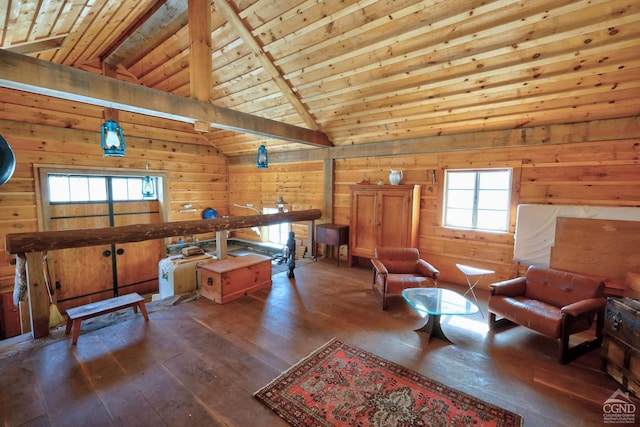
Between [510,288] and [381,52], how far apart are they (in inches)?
129

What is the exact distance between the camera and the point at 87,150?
5.17 metres

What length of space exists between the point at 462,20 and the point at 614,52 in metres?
1.48

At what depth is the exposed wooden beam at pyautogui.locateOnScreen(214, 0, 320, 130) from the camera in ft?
11.7

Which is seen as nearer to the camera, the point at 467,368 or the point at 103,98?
the point at 467,368

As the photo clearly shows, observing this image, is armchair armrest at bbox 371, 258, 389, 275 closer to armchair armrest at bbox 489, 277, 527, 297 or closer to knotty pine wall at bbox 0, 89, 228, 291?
armchair armrest at bbox 489, 277, 527, 297

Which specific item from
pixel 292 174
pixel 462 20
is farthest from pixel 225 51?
pixel 462 20

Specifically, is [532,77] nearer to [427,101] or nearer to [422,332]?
[427,101]

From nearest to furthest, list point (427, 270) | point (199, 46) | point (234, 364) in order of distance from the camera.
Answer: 1. point (234, 364)
2. point (199, 46)
3. point (427, 270)

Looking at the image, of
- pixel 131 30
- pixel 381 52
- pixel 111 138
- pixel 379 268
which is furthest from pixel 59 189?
pixel 381 52

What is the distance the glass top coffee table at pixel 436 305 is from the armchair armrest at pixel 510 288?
0.44 meters

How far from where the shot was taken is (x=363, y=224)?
507 cm

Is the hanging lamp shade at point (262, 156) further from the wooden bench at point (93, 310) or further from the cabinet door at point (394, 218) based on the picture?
the wooden bench at point (93, 310)

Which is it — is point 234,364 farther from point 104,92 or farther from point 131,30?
point 131,30

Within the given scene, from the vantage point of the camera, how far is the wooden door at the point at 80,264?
495 cm
